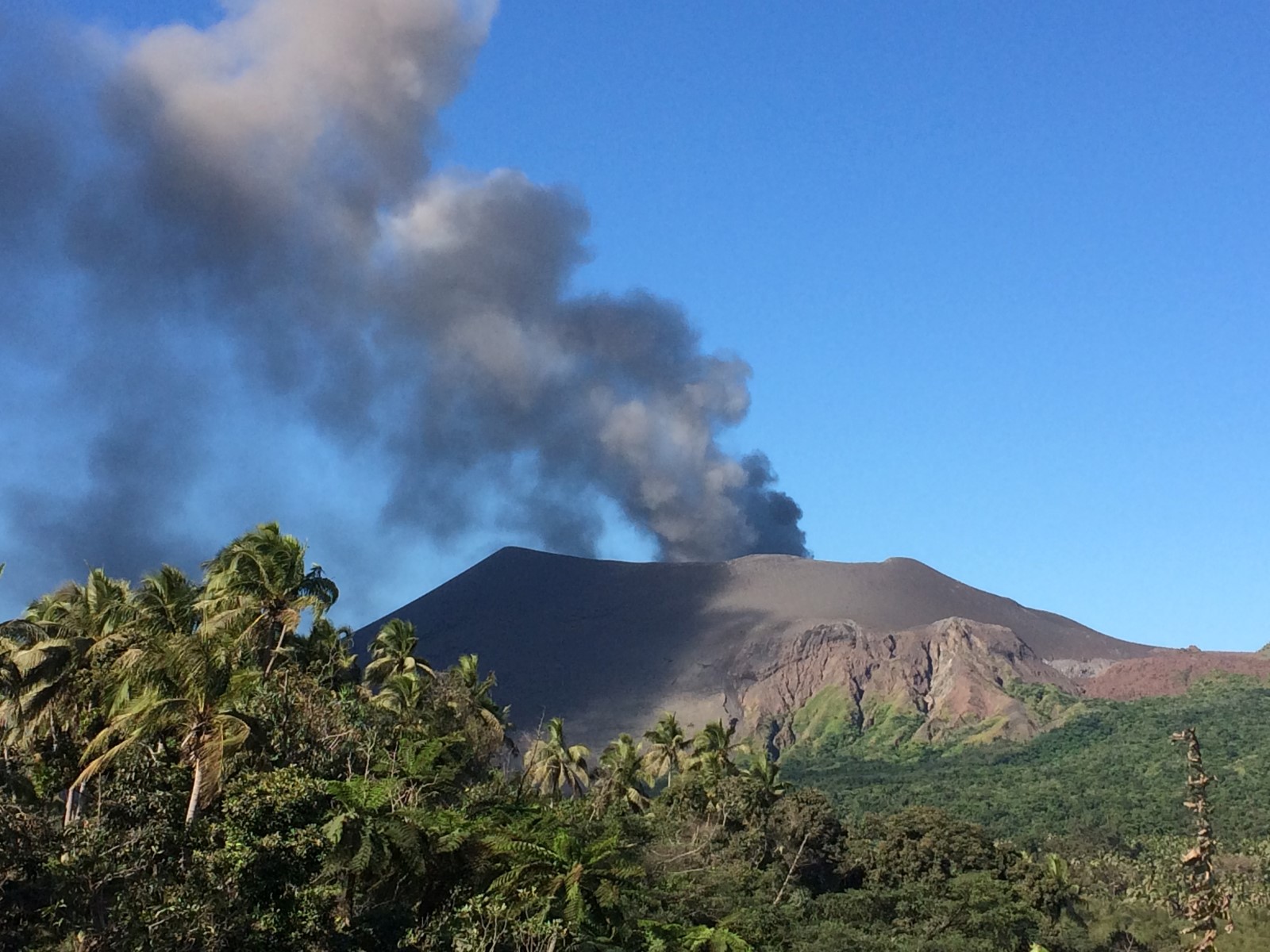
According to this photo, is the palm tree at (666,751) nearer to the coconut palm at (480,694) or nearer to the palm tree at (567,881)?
the coconut palm at (480,694)

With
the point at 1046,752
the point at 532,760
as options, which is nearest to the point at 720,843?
the point at 532,760

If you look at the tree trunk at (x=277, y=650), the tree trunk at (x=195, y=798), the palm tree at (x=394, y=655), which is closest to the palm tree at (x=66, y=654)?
the tree trunk at (x=277, y=650)

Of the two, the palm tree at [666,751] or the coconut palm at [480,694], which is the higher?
the coconut palm at [480,694]

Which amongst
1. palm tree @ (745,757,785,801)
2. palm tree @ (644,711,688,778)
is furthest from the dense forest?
palm tree @ (644,711,688,778)

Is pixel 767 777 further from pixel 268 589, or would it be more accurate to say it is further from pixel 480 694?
pixel 268 589

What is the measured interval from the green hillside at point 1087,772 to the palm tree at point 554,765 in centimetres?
5586

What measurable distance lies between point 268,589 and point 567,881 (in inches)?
545

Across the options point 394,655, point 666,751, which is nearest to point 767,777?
point 666,751

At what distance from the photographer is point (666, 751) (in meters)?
68.2

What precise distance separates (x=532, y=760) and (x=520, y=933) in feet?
143

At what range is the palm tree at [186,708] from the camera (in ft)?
70.6

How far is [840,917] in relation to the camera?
173 ft

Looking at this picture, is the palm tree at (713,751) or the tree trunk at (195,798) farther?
the palm tree at (713,751)

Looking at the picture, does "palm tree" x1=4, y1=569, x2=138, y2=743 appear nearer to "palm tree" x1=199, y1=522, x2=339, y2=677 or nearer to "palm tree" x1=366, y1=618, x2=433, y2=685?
"palm tree" x1=199, y1=522, x2=339, y2=677
